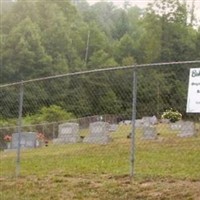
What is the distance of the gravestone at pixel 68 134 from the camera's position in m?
19.1

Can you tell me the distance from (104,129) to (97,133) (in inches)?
18.9

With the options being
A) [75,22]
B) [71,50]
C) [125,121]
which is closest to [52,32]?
[71,50]

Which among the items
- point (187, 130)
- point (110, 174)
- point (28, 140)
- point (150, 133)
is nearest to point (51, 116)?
point (28, 140)

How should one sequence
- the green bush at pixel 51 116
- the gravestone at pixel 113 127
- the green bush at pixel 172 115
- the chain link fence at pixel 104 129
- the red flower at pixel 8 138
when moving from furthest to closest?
1. the green bush at pixel 51 116
2. the red flower at pixel 8 138
3. the gravestone at pixel 113 127
4. the green bush at pixel 172 115
5. the chain link fence at pixel 104 129

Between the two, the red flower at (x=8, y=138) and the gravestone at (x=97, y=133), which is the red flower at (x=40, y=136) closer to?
the red flower at (x=8, y=138)

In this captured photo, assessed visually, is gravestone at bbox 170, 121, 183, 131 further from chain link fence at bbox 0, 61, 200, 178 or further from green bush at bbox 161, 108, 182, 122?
green bush at bbox 161, 108, 182, 122

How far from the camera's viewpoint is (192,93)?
8727 millimetres

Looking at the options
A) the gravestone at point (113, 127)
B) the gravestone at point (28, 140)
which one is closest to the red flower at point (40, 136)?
the gravestone at point (28, 140)

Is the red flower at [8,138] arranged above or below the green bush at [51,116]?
below

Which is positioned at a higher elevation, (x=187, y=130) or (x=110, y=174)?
(x=187, y=130)

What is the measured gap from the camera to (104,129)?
18703 mm

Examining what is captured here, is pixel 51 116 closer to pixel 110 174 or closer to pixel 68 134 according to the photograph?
pixel 68 134

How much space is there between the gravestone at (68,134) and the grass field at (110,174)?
9.61 ft

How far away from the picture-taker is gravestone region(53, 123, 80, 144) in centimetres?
1908
